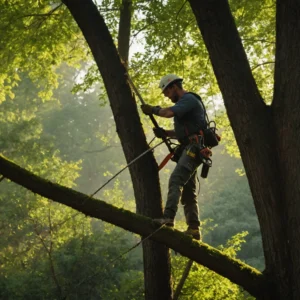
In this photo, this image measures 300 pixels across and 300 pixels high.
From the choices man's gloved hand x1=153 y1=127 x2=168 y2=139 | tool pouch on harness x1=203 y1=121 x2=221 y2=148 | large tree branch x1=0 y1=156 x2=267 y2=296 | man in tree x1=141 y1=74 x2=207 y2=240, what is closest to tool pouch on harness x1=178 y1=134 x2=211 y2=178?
man in tree x1=141 y1=74 x2=207 y2=240

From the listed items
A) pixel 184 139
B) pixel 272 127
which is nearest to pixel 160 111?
pixel 184 139

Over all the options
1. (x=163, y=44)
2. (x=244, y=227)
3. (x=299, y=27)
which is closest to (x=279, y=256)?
(x=299, y=27)

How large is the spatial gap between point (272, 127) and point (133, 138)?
1622 millimetres

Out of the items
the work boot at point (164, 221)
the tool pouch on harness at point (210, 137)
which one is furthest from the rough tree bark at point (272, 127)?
the work boot at point (164, 221)

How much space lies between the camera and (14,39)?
7.77 metres

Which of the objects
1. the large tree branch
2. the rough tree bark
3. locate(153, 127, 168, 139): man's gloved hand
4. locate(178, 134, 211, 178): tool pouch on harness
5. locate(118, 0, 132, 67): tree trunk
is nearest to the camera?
the large tree branch

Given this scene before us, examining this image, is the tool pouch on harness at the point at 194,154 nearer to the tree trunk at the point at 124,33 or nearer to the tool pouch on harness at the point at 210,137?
the tool pouch on harness at the point at 210,137

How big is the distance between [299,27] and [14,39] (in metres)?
5.77

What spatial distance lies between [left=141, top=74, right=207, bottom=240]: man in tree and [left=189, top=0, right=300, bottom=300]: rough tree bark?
A: 0.64m

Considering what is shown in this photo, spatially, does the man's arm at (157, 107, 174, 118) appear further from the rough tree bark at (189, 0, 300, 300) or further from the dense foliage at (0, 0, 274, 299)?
the dense foliage at (0, 0, 274, 299)

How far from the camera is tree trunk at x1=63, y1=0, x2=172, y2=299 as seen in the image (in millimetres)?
4672

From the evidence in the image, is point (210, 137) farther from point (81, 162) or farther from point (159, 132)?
point (81, 162)

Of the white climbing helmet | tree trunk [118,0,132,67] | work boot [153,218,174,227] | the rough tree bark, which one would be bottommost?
work boot [153,218,174,227]

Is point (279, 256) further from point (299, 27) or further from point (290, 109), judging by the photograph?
point (299, 27)
